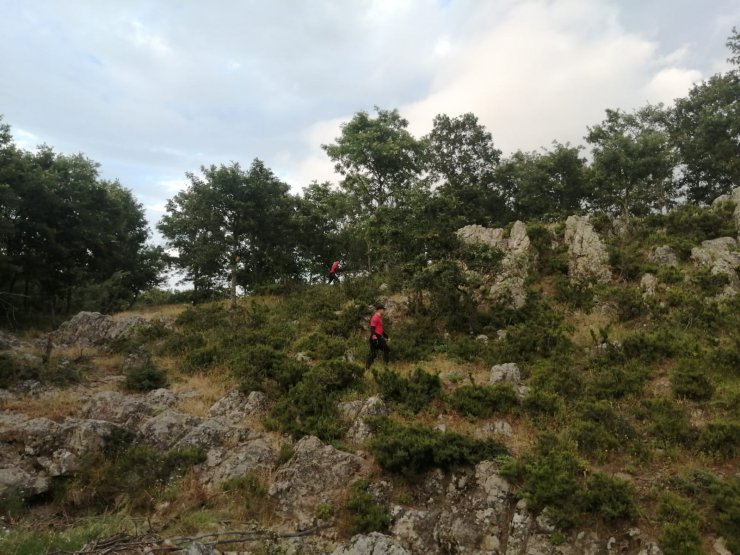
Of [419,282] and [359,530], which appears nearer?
[359,530]

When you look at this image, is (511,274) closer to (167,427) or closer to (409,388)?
(409,388)

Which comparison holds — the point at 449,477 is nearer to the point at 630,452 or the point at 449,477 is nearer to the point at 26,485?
the point at 630,452

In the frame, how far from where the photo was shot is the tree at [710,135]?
26516mm

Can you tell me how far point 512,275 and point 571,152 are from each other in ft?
57.4

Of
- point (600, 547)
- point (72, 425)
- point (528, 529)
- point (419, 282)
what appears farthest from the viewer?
point (419, 282)

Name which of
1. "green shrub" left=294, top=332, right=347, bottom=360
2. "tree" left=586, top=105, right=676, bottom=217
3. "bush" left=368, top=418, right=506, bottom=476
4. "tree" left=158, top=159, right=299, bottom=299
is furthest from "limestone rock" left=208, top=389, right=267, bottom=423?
"tree" left=586, top=105, right=676, bottom=217

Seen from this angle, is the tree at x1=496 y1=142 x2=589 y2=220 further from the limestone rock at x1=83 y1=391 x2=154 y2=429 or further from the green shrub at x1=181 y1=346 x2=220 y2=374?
the limestone rock at x1=83 y1=391 x2=154 y2=429

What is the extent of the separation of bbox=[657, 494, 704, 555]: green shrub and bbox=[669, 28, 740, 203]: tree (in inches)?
1063

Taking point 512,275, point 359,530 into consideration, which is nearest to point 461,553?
point 359,530

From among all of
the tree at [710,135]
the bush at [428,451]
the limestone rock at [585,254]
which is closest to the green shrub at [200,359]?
the bush at [428,451]

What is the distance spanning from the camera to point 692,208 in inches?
825

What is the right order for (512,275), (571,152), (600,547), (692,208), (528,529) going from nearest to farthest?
(600,547), (528,529), (512,275), (692,208), (571,152)

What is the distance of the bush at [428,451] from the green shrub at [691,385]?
14.8ft

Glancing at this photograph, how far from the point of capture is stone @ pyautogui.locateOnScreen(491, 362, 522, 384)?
11.5 metres
